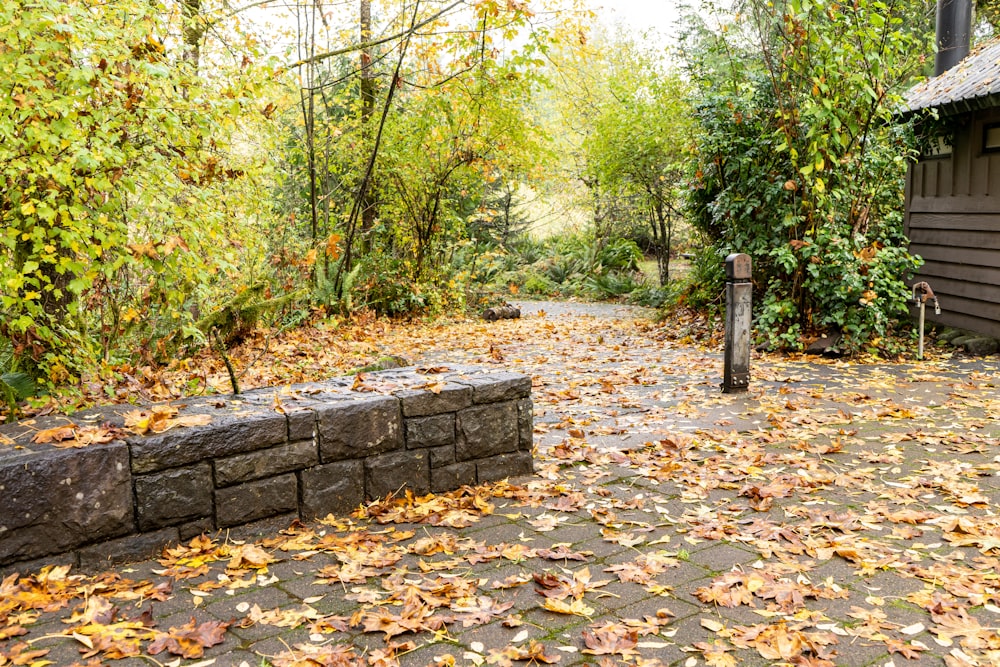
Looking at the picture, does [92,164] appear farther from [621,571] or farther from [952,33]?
[952,33]

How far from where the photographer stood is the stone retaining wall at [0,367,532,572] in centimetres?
342

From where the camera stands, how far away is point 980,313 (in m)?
9.72

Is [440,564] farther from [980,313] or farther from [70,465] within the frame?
[980,313]

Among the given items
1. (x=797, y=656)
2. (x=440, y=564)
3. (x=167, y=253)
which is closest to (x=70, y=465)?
(x=440, y=564)

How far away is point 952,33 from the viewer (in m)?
11.8

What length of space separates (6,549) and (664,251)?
16015mm

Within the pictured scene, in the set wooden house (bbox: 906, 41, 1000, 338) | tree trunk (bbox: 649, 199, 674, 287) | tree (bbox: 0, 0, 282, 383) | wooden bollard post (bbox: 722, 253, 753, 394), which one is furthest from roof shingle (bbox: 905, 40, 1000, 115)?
tree (bbox: 0, 0, 282, 383)

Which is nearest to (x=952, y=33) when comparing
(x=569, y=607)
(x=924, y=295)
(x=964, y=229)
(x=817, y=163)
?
(x=964, y=229)

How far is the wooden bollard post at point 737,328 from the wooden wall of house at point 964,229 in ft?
12.6

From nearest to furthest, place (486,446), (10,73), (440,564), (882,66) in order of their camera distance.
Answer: (440,564)
(10,73)
(486,446)
(882,66)

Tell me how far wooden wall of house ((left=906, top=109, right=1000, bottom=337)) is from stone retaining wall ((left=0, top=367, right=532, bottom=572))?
7256mm

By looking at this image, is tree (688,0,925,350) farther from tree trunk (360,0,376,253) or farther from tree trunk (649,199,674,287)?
tree trunk (649,199,674,287)

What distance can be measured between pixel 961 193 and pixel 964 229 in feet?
1.60

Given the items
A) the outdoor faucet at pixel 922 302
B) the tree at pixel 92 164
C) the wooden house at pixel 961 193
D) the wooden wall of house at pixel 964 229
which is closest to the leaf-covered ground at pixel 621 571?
the tree at pixel 92 164
